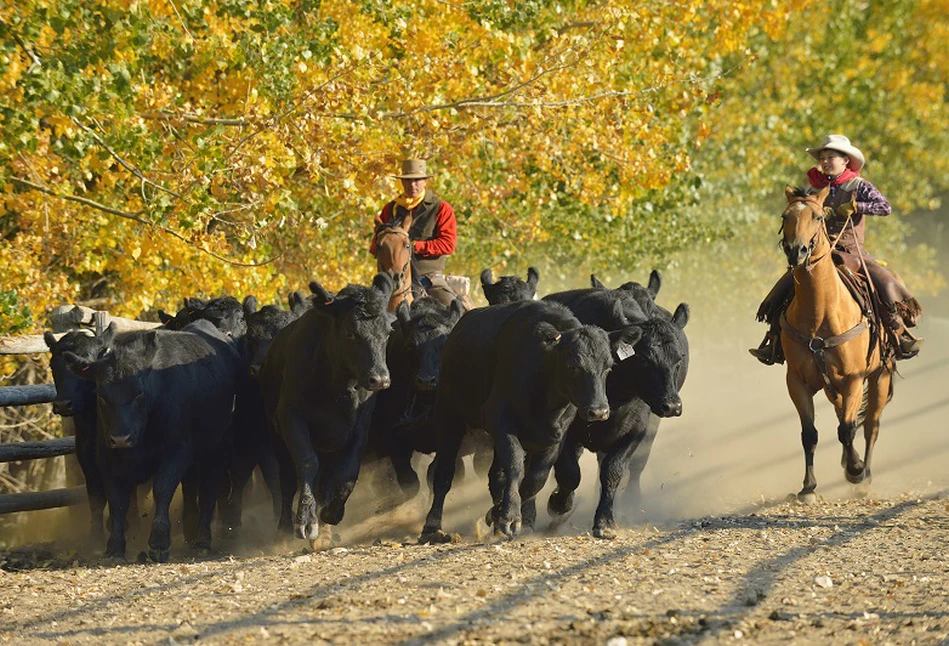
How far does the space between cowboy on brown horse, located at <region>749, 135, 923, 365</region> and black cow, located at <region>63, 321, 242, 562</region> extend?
4.92m

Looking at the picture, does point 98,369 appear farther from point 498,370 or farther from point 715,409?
point 715,409

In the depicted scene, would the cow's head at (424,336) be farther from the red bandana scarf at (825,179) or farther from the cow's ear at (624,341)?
the red bandana scarf at (825,179)

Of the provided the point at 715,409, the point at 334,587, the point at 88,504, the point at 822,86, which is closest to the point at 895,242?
the point at 822,86

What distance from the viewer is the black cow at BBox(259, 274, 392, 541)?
11039mm

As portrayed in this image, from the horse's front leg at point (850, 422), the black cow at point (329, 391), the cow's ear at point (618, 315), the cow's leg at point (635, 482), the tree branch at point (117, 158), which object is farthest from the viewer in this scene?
the horse's front leg at point (850, 422)

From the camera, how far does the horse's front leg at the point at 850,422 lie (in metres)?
14.4

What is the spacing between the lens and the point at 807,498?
1418 centimetres

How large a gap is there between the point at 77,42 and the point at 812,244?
5770 millimetres

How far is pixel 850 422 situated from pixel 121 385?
627 centimetres

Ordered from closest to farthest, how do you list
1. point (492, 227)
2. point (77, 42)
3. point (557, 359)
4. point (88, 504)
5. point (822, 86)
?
1. point (557, 359)
2. point (77, 42)
3. point (88, 504)
4. point (492, 227)
5. point (822, 86)

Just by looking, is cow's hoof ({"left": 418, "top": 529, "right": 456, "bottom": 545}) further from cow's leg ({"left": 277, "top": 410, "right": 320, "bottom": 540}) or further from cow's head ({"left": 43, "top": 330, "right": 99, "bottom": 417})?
cow's head ({"left": 43, "top": 330, "right": 99, "bottom": 417})

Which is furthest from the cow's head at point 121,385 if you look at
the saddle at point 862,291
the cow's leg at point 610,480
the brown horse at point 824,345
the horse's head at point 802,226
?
the saddle at point 862,291

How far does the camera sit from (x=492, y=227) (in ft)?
73.9

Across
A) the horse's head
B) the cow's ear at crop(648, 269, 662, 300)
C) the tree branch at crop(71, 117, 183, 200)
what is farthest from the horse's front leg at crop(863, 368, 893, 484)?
the tree branch at crop(71, 117, 183, 200)
